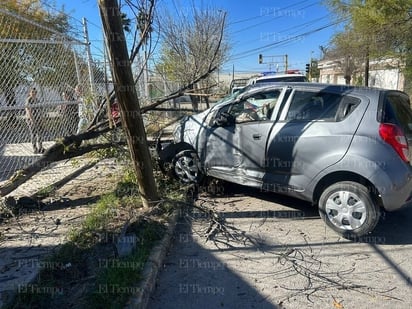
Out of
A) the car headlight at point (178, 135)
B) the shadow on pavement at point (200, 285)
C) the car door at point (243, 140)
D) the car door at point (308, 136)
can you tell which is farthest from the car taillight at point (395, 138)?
the car headlight at point (178, 135)

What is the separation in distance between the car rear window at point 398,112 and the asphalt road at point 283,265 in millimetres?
1307

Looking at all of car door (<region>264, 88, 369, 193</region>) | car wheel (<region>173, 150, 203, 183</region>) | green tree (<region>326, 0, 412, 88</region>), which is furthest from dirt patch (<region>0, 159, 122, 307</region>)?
green tree (<region>326, 0, 412, 88</region>)

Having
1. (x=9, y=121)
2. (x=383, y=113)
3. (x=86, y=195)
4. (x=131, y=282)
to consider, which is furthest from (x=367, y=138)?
(x=9, y=121)

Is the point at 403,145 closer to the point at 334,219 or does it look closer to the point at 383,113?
the point at 383,113

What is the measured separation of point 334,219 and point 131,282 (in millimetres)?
2427

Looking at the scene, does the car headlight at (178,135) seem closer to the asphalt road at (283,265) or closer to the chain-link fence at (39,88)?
the asphalt road at (283,265)

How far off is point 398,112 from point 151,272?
325 centimetres

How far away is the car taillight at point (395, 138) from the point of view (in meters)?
3.55

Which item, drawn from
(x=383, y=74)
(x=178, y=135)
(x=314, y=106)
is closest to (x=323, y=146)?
(x=314, y=106)

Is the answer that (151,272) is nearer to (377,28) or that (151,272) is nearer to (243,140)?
(243,140)

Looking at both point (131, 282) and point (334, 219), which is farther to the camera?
point (334, 219)

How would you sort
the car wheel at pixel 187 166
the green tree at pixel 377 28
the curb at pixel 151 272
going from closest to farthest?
1. the curb at pixel 151 272
2. the car wheel at pixel 187 166
3. the green tree at pixel 377 28

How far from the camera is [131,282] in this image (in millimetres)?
2846

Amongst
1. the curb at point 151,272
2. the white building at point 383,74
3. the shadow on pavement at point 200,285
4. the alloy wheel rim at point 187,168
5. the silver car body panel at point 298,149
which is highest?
the white building at point 383,74
